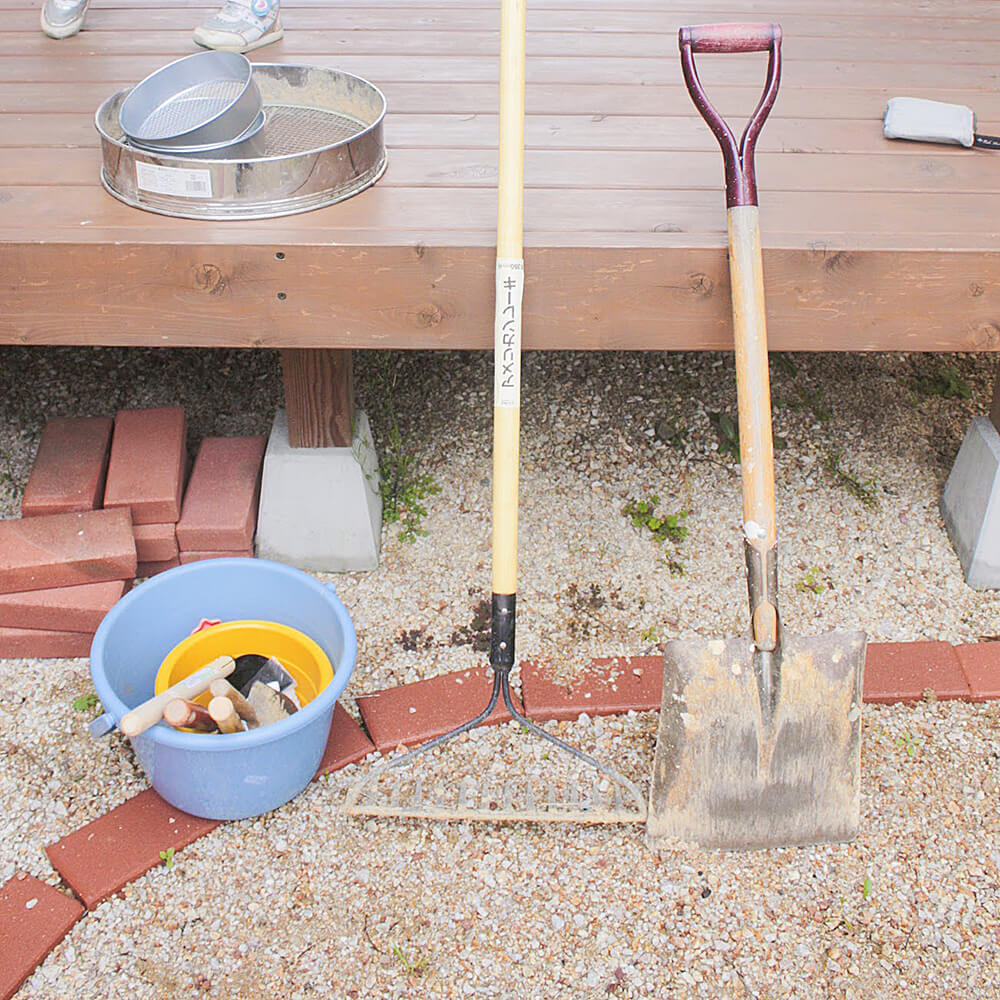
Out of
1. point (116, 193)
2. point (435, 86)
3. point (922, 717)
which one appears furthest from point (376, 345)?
point (922, 717)

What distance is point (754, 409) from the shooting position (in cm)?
186

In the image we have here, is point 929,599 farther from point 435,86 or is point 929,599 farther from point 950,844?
point 435,86

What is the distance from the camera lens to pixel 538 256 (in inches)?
77.0

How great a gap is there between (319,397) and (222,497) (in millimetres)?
353

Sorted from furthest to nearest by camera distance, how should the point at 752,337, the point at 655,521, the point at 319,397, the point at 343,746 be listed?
the point at 655,521
the point at 319,397
the point at 343,746
the point at 752,337

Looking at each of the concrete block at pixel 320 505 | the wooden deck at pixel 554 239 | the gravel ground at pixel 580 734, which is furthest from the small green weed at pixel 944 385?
the concrete block at pixel 320 505

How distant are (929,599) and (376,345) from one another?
1389 mm

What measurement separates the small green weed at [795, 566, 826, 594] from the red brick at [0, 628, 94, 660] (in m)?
1.57

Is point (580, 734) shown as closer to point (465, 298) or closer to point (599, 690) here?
point (599, 690)

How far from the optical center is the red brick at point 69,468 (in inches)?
94.7

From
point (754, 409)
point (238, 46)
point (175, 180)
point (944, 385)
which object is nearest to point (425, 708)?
point (754, 409)

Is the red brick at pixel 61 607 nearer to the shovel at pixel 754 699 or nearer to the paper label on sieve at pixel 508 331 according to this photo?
the paper label on sieve at pixel 508 331

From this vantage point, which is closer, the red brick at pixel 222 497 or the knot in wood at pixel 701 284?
the knot in wood at pixel 701 284

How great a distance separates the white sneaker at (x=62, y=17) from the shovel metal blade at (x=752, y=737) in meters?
2.18
